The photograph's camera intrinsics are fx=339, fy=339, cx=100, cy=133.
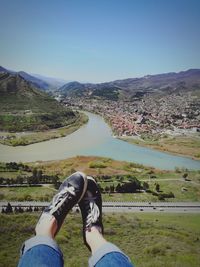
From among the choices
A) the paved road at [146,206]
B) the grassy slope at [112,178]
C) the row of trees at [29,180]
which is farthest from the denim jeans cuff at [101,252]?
the row of trees at [29,180]

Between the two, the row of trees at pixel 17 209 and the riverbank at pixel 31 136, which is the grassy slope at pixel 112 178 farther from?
the riverbank at pixel 31 136

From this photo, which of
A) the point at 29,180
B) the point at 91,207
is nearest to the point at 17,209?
the point at 29,180

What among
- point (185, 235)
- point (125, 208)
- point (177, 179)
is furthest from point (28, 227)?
point (177, 179)

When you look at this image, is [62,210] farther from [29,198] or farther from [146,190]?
[146,190]

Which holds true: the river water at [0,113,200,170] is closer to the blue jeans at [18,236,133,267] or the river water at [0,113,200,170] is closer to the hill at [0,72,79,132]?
the hill at [0,72,79,132]

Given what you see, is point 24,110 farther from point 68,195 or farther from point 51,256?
point 51,256

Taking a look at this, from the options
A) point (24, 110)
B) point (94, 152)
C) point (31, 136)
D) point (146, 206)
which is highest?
point (24, 110)

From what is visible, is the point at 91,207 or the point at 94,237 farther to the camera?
the point at 91,207

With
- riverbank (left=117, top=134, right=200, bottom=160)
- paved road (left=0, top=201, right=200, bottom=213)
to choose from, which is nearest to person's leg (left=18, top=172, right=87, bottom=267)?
paved road (left=0, top=201, right=200, bottom=213)
